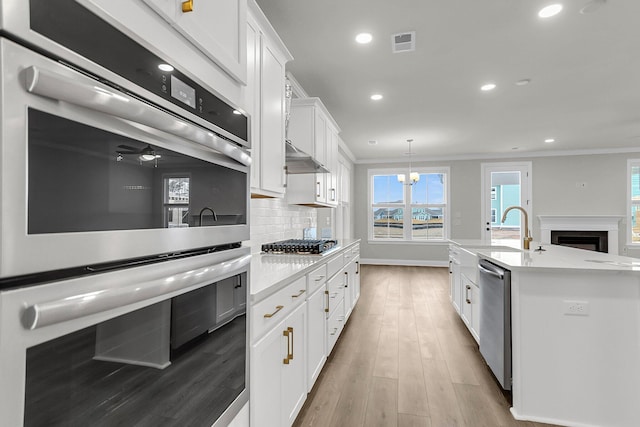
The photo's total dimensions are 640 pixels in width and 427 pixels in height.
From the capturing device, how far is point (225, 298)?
1037 mm

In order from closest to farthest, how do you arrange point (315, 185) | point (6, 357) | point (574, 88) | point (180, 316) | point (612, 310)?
point (6, 357) → point (180, 316) → point (612, 310) → point (315, 185) → point (574, 88)

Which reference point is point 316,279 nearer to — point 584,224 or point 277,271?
point 277,271

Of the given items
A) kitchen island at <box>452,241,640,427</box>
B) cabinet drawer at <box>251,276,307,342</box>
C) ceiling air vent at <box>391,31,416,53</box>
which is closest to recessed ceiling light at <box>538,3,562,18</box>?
ceiling air vent at <box>391,31,416,53</box>

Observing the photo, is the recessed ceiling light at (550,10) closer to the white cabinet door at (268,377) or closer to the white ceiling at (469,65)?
the white ceiling at (469,65)

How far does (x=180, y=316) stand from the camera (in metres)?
0.83

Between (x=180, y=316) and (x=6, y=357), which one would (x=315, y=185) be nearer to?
(x=180, y=316)

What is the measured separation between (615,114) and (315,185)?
460cm

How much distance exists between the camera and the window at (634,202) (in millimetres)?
6910

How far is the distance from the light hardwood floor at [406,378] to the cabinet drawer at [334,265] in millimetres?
740

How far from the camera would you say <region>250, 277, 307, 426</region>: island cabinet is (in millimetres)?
1286

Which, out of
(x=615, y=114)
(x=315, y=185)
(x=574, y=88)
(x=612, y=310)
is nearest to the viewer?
(x=612, y=310)

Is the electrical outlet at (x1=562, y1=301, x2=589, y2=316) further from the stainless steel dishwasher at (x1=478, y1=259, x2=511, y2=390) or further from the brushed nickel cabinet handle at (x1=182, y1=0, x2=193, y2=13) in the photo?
the brushed nickel cabinet handle at (x1=182, y1=0, x2=193, y2=13)

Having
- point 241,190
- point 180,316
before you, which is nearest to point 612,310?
point 241,190

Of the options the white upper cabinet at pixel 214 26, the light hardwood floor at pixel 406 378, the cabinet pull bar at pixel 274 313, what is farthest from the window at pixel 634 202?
the white upper cabinet at pixel 214 26
